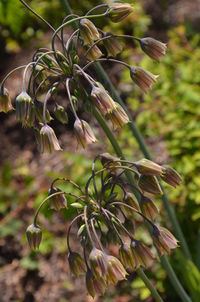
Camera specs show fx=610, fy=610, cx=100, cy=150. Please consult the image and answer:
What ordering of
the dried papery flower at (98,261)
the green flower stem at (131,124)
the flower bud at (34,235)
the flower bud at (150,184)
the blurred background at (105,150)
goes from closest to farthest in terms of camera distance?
the dried papery flower at (98,261) → the flower bud at (150,184) → the flower bud at (34,235) → the green flower stem at (131,124) → the blurred background at (105,150)

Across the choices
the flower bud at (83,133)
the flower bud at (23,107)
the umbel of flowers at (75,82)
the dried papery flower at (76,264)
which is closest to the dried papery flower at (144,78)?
the umbel of flowers at (75,82)

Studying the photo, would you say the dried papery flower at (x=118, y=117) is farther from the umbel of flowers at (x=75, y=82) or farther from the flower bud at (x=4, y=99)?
the flower bud at (x=4, y=99)

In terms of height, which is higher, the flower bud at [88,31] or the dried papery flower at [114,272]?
the flower bud at [88,31]

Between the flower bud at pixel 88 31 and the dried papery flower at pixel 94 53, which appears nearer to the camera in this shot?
the flower bud at pixel 88 31

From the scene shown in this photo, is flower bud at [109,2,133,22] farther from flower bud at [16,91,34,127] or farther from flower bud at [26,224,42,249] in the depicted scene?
flower bud at [26,224,42,249]

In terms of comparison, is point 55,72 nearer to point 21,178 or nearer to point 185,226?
point 185,226

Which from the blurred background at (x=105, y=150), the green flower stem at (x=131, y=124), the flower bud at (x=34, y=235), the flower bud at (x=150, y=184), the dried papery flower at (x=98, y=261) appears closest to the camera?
the dried papery flower at (x=98, y=261)

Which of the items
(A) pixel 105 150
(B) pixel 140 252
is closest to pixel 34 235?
(B) pixel 140 252
